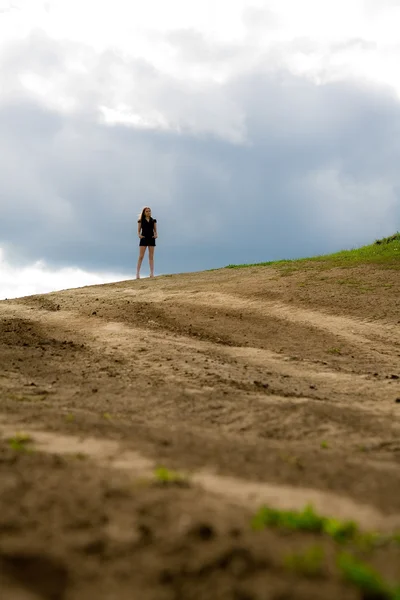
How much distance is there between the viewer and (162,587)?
278 centimetres

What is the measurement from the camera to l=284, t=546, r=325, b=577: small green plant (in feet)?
9.41

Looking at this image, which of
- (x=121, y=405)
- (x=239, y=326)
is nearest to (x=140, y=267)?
(x=239, y=326)

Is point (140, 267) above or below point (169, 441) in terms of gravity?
above

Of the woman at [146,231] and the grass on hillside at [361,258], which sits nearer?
the grass on hillside at [361,258]

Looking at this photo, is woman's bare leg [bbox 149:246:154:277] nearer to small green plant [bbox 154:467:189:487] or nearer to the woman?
the woman

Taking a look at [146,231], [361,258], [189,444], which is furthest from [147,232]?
[189,444]

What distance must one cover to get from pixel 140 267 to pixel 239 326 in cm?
851

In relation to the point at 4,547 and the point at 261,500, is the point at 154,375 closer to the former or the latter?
the point at 261,500

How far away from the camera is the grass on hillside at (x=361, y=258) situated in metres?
19.3

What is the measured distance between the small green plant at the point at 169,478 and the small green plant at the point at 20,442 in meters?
1.29

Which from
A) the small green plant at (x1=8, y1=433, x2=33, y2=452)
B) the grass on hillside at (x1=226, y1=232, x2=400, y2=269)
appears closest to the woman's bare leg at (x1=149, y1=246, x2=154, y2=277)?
the grass on hillside at (x1=226, y1=232, x2=400, y2=269)

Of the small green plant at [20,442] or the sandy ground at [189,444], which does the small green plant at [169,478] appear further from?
the small green plant at [20,442]

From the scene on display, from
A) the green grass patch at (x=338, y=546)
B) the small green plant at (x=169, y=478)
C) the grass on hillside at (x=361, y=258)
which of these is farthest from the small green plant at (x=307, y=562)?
the grass on hillside at (x=361, y=258)

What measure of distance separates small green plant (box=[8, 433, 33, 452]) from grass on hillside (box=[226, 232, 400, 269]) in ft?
50.2
